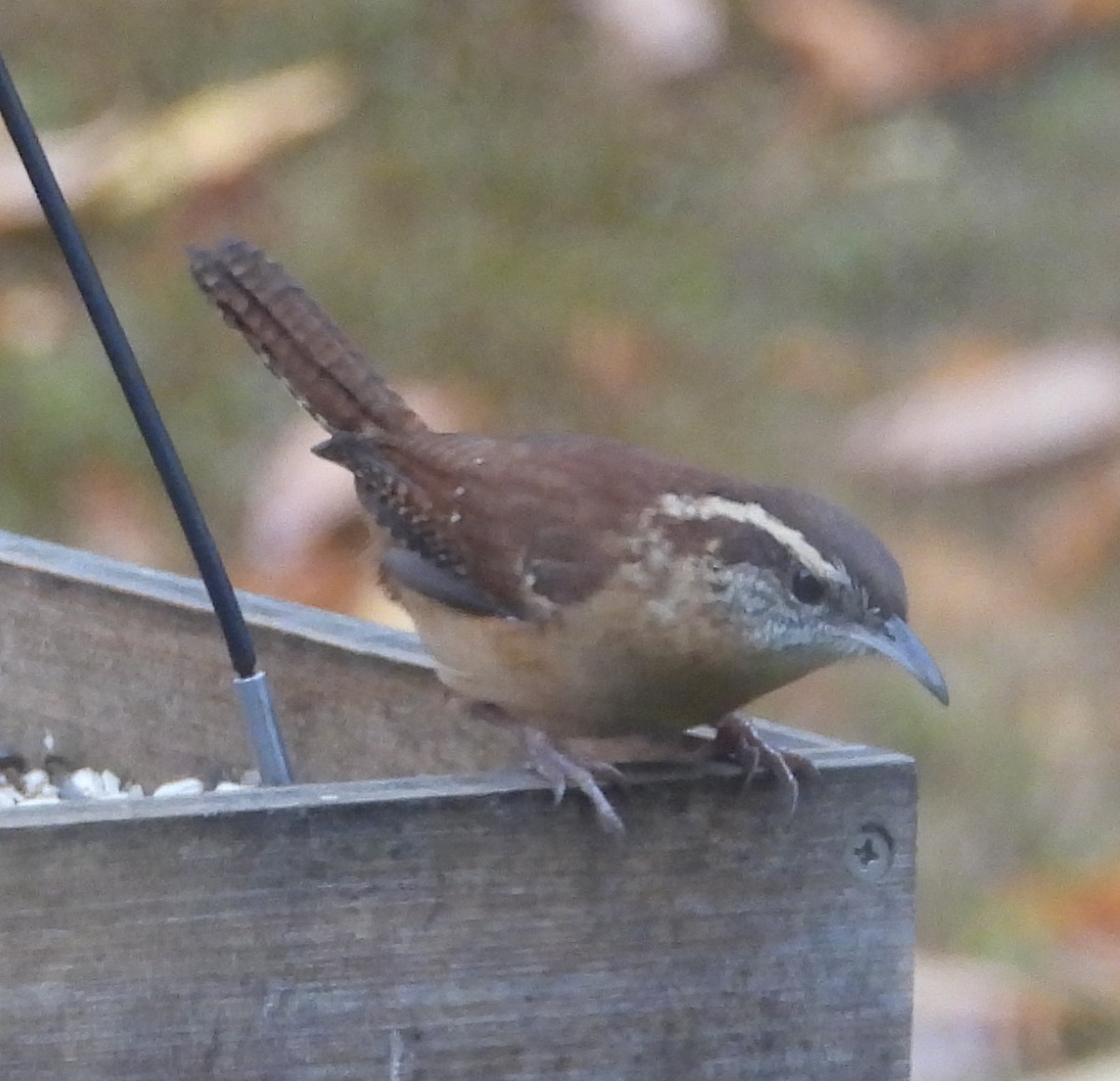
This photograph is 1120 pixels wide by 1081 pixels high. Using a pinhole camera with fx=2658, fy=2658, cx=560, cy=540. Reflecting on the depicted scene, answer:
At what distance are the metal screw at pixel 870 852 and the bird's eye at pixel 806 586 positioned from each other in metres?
0.33

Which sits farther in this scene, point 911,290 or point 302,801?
point 911,290

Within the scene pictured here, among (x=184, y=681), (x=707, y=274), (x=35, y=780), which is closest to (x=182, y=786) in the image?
(x=184, y=681)

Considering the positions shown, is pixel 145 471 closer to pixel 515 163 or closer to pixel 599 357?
pixel 599 357

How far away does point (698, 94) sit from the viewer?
841 centimetres

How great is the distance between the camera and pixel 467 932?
8.93 ft

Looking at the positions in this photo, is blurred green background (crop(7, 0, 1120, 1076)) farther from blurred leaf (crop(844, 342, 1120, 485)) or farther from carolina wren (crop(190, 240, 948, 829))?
carolina wren (crop(190, 240, 948, 829))

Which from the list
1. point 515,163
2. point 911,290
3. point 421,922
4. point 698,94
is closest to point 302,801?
point 421,922

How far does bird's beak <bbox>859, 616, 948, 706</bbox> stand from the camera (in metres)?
3.10

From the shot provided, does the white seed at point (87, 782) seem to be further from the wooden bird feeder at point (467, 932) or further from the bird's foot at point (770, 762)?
the bird's foot at point (770, 762)

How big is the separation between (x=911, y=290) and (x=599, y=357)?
100 centimetres

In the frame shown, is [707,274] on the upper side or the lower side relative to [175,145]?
lower

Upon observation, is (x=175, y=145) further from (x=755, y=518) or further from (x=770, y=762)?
(x=770, y=762)

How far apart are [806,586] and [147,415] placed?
778 millimetres

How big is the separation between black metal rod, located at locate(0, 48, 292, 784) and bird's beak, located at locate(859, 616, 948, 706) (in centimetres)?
71
